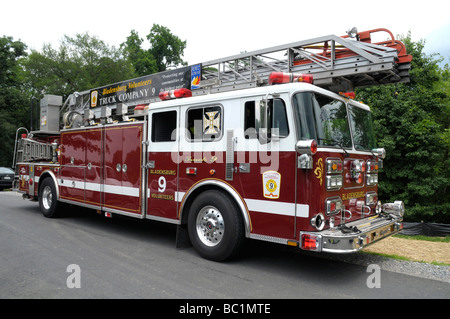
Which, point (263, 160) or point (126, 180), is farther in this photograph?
point (126, 180)

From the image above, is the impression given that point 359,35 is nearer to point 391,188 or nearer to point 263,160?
point 263,160

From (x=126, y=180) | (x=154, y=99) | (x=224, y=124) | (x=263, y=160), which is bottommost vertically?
(x=126, y=180)

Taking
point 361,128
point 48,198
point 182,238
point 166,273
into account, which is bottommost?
point 166,273

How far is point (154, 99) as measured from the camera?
7.70m

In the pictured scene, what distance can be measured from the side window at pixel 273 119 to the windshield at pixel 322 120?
19cm

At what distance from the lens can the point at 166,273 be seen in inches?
186

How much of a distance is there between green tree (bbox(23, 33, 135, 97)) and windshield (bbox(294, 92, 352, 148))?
29.8m

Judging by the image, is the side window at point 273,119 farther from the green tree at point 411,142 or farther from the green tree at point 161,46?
the green tree at point 161,46

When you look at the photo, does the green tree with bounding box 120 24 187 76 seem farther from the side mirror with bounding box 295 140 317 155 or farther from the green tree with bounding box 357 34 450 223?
the side mirror with bounding box 295 140 317 155

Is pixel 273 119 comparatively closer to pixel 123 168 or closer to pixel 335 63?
pixel 335 63

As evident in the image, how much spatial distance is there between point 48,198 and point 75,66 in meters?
25.9

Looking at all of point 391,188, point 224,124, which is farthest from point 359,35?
point 391,188

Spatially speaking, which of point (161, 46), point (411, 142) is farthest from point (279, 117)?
point (161, 46)
